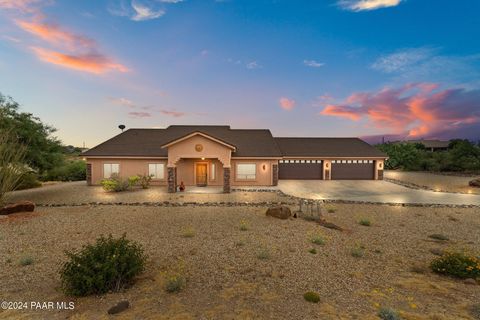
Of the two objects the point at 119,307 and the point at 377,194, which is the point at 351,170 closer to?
the point at 377,194

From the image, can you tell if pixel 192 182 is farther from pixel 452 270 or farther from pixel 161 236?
pixel 452 270

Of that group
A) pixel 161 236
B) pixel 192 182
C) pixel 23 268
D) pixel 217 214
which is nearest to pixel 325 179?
pixel 192 182

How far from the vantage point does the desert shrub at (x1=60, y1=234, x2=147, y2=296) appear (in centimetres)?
579

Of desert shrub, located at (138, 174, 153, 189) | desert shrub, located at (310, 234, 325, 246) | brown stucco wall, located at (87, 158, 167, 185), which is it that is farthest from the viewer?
brown stucco wall, located at (87, 158, 167, 185)

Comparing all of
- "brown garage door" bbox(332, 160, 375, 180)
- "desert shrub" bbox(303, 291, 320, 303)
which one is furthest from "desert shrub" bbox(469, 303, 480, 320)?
"brown garage door" bbox(332, 160, 375, 180)

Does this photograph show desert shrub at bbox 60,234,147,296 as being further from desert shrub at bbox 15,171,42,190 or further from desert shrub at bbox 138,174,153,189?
desert shrub at bbox 15,171,42,190

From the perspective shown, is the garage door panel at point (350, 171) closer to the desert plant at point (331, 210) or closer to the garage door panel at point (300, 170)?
the garage door panel at point (300, 170)

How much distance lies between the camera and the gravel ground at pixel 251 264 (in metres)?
5.39

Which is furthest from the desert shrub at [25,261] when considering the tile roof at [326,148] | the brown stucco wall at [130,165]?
the tile roof at [326,148]

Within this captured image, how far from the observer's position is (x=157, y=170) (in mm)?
23484

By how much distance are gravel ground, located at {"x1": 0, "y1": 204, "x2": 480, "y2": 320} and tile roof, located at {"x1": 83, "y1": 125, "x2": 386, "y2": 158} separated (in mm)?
10757

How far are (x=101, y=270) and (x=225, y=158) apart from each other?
1556 cm

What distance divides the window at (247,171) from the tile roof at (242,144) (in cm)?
109

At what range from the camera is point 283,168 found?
28.3 meters
